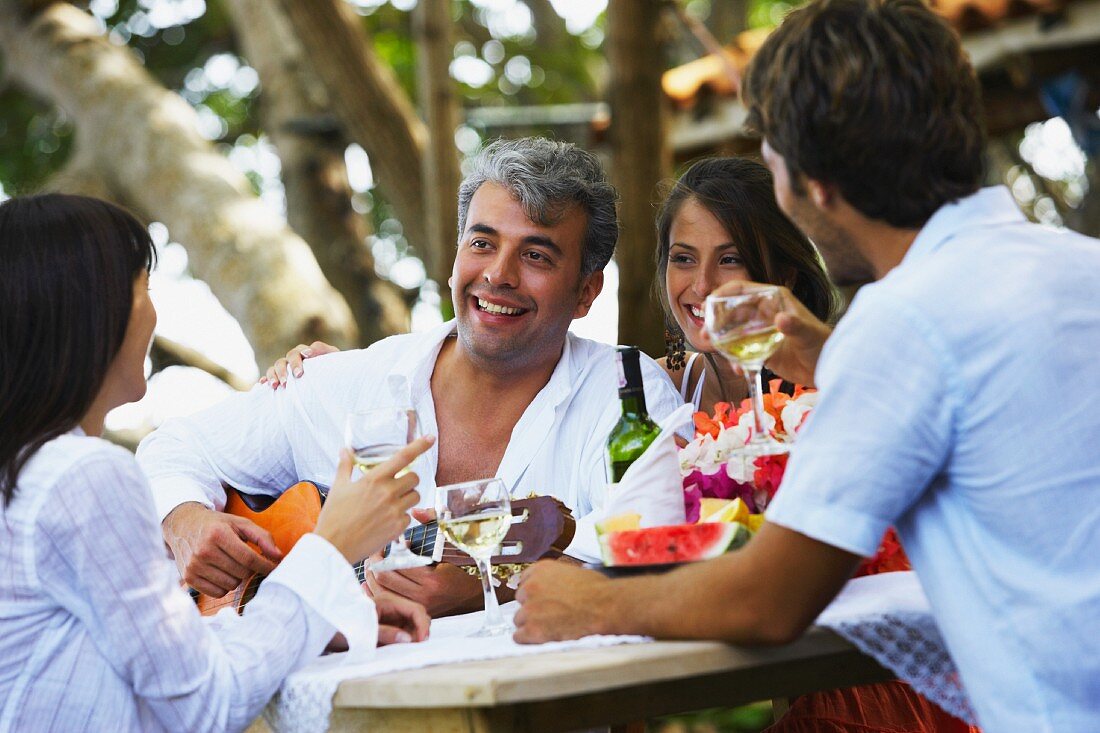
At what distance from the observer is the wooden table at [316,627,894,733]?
177cm

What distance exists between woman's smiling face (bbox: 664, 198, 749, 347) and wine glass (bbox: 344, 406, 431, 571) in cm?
148

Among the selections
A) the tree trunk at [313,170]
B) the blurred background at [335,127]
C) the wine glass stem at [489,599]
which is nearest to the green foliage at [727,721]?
the blurred background at [335,127]

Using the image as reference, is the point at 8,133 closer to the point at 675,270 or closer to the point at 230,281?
the point at 230,281

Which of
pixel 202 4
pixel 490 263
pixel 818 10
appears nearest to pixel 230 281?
pixel 490 263

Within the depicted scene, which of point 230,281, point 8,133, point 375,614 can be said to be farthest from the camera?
point 8,133

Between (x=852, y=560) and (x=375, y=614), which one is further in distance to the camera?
(x=375, y=614)

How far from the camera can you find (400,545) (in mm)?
2465

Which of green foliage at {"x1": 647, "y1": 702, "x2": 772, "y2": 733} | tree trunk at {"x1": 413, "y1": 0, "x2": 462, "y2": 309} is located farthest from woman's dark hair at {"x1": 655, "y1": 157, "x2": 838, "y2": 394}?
green foliage at {"x1": 647, "y1": 702, "x2": 772, "y2": 733}

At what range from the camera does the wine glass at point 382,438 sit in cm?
239

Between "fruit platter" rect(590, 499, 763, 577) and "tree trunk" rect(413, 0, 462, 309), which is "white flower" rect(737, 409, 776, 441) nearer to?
"fruit platter" rect(590, 499, 763, 577)

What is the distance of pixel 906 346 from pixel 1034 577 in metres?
0.38

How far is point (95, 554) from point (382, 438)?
1.97 ft

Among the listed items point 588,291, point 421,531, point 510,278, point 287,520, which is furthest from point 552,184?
point 287,520

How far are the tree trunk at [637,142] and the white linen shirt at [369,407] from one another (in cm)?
158
